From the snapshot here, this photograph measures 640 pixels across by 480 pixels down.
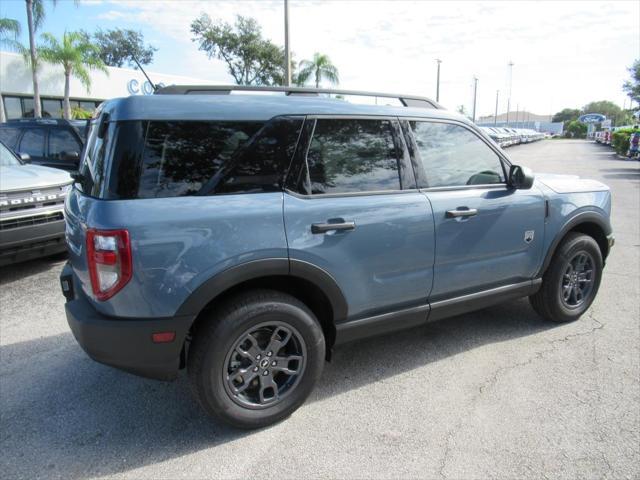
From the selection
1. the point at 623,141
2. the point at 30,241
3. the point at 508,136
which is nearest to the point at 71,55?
the point at 30,241

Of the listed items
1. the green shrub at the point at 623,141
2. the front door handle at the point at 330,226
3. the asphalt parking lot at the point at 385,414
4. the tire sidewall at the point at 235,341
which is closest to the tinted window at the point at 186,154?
the front door handle at the point at 330,226

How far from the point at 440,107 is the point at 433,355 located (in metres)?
1.90

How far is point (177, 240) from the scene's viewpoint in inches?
93.7

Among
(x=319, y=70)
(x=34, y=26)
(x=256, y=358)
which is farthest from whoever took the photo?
(x=319, y=70)

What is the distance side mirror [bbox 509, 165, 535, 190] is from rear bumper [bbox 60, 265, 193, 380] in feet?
8.41

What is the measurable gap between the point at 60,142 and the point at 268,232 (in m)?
6.88

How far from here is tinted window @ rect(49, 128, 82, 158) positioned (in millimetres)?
7879

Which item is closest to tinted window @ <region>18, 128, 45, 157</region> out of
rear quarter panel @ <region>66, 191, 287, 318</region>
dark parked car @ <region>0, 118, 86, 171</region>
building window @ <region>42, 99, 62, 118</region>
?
dark parked car @ <region>0, 118, 86, 171</region>

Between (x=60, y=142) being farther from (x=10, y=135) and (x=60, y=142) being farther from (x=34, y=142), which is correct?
(x=10, y=135)

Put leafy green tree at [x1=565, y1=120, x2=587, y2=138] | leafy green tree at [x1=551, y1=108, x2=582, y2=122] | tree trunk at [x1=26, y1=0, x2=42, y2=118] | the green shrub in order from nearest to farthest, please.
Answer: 1. tree trunk at [x1=26, y1=0, x2=42, y2=118]
2. the green shrub
3. leafy green tree at [x1=565, y1=120, x2=587, y2=138]
4. leafy green tree at [x1=551, y1=108, x2=582, y2=122]

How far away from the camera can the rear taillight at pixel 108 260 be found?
7.59 feet

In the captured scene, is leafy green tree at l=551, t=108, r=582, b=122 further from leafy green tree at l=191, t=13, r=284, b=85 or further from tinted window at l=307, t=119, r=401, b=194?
tinted window at l=307, t=119, r=401, b=194

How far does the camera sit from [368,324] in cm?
308

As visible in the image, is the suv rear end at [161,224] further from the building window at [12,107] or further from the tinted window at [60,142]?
the building window at [12,107]
